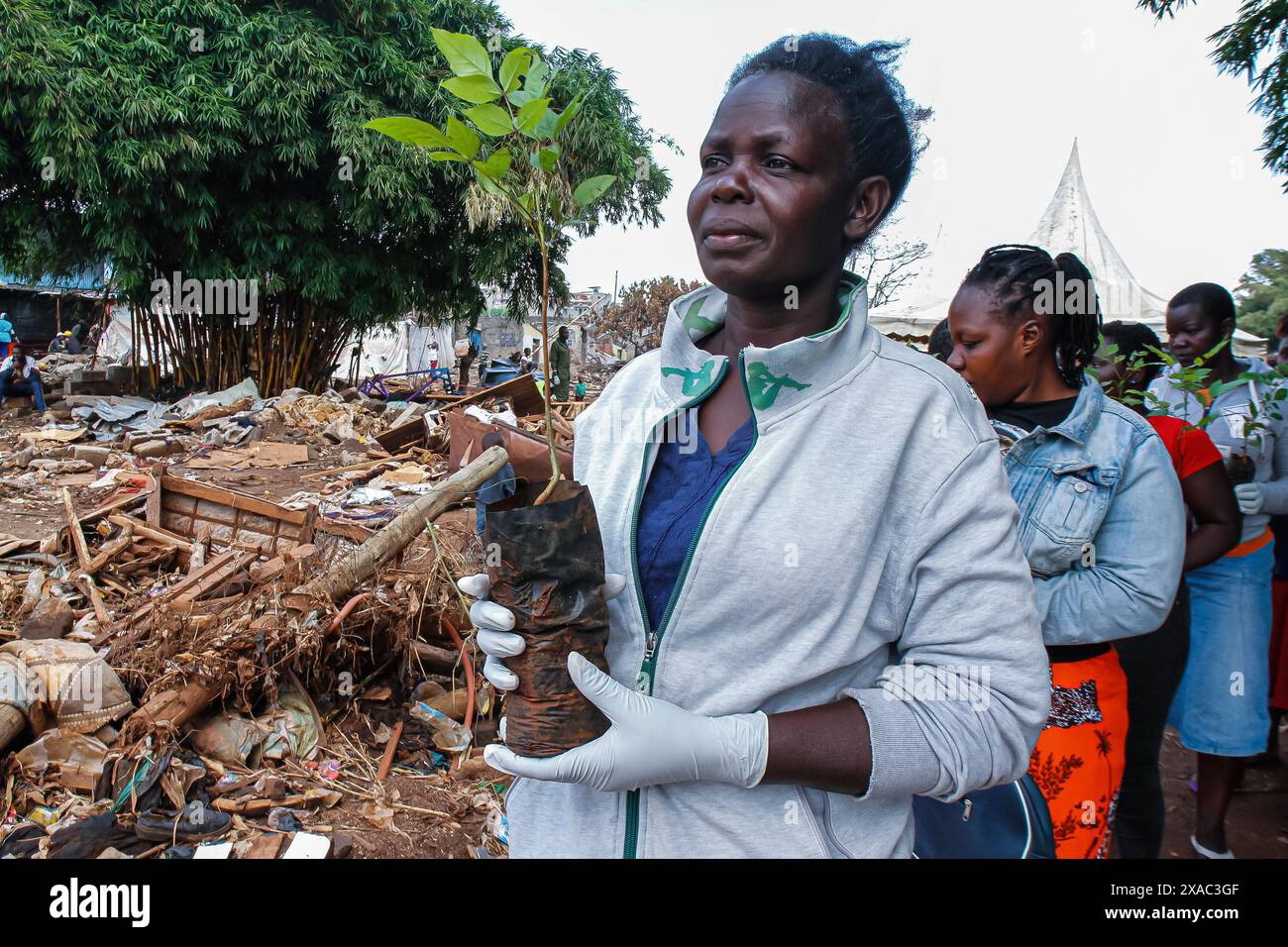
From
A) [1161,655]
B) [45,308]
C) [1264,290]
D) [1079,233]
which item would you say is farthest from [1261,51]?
[45,308]

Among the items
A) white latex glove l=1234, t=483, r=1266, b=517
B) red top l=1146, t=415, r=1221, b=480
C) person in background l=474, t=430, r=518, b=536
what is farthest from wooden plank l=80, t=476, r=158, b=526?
white latex glove l=1234, t=483, r=1266, b=517

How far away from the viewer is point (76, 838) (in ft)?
9.41

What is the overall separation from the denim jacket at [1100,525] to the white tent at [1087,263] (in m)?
11.7

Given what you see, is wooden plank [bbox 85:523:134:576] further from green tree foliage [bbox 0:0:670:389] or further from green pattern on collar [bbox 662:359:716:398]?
green tree foliage [bbox 0:0:670:389]

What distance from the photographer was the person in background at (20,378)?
37.3ft

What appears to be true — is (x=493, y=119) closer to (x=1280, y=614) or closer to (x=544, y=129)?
(x=544, y=129)

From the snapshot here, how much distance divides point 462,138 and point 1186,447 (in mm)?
2261

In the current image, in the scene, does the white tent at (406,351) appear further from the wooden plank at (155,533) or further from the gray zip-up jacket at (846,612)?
the gray zip-up jacket at (846,612)

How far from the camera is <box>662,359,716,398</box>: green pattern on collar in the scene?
1173mm

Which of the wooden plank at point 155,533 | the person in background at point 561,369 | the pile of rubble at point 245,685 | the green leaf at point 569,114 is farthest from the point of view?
the person in background at point 561,369

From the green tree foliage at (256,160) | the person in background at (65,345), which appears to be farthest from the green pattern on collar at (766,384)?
the person in background at (65,345)

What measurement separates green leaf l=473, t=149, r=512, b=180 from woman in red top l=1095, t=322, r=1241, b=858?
2.12 meters

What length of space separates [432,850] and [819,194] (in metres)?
2.89

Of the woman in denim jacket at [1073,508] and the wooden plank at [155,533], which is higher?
the woman in denim jacket at [1073,508]
